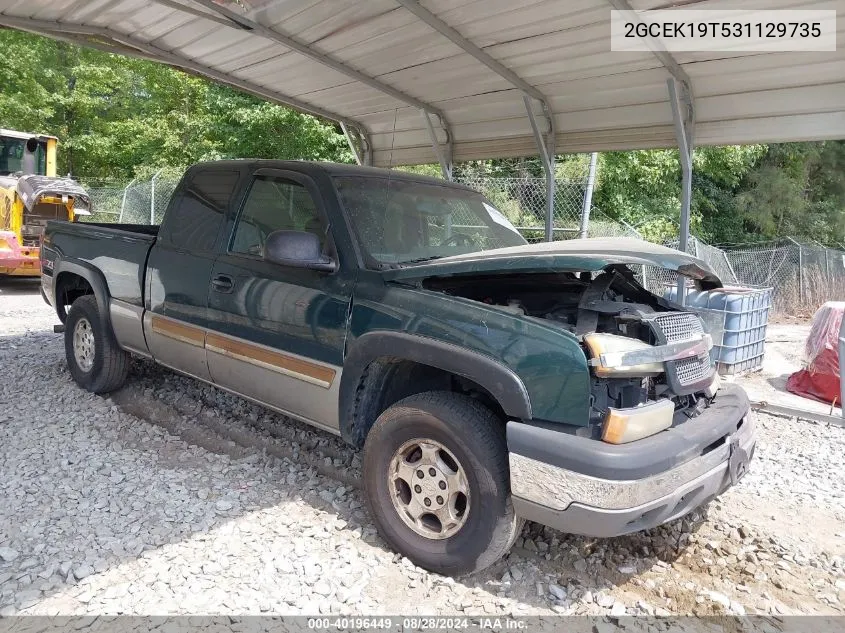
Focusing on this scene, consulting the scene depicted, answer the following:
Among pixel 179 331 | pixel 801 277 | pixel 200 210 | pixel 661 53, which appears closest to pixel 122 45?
pixel 200 210

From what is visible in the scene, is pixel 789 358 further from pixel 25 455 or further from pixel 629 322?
pixel 25 455

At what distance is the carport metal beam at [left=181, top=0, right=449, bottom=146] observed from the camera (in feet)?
18.6

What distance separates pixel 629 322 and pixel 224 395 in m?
3.82

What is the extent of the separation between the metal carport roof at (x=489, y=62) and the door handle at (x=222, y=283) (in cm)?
278

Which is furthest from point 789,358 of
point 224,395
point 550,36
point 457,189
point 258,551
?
point 258,551

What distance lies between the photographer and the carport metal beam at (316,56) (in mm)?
5672

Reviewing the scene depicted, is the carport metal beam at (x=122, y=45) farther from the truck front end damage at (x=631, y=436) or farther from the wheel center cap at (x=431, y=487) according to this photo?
the wheel center cap at (x=431, y=487)

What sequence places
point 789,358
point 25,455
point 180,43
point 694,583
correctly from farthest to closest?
point 789,358, point 180,43, point 25,455, point 694,583

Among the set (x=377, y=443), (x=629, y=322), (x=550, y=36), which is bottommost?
(x=377, y=443)

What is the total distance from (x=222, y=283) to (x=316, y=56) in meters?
3.49

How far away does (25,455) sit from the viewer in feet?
13.8

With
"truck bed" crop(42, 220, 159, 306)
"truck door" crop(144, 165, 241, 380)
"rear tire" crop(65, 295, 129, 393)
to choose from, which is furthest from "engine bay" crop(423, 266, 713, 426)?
"rear tire" crop(65, 295, 129, 393)

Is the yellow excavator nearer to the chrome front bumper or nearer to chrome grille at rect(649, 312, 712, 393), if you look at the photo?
the chrome front bumper

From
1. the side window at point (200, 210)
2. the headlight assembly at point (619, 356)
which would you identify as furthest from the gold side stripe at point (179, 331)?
the headlight assembly at point (619, 356)
